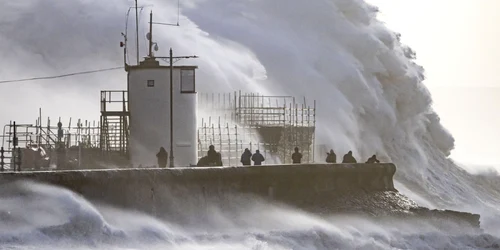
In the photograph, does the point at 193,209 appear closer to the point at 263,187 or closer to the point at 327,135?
the point at 263,187

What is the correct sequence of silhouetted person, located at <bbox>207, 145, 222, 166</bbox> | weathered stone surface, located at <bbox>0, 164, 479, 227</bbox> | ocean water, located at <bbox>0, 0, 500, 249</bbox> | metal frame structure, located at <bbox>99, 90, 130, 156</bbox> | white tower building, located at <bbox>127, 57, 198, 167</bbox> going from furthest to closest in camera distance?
ocean water, located at <bbox>0, 0, 500, 249</bbox> < metal frame structure, located at <bbox>99, 90, 130, 156</bbox> < white tower building, located at <bbox>127, 57, 198, 167</bbox> < silhouetted person, located at <bbox>207, 145, 222, 166</bbox> < weathered stone surface, located at <bbox>0, 164, 479, 227</bbox>

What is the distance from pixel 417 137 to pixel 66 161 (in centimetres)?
2398

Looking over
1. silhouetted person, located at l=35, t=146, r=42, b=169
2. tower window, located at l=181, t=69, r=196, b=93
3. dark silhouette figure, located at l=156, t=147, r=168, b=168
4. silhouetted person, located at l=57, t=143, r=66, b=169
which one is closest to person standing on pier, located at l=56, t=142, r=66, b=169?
silhouetted person, located at l=57, t=143, r=66, b=169

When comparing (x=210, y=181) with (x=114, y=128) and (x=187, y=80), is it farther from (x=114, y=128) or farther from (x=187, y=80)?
(x=114, y=128)

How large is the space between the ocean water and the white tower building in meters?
3.25

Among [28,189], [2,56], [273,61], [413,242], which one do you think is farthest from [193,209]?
[273,61]

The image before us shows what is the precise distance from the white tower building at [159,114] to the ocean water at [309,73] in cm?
325

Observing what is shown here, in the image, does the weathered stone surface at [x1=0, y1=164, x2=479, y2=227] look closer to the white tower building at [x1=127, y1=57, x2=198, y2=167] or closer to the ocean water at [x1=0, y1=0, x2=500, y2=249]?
the ocean water at [x1=0, y1=0, x2=500, y2=249]

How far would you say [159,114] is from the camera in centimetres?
3297

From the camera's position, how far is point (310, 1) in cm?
5578

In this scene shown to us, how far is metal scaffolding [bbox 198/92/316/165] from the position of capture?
1644 inches

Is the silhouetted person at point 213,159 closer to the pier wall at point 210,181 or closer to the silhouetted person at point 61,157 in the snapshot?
the pier wall at point 210,181

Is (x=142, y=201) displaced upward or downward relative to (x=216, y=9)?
downward

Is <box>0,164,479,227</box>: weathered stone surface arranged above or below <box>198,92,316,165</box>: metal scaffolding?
below
